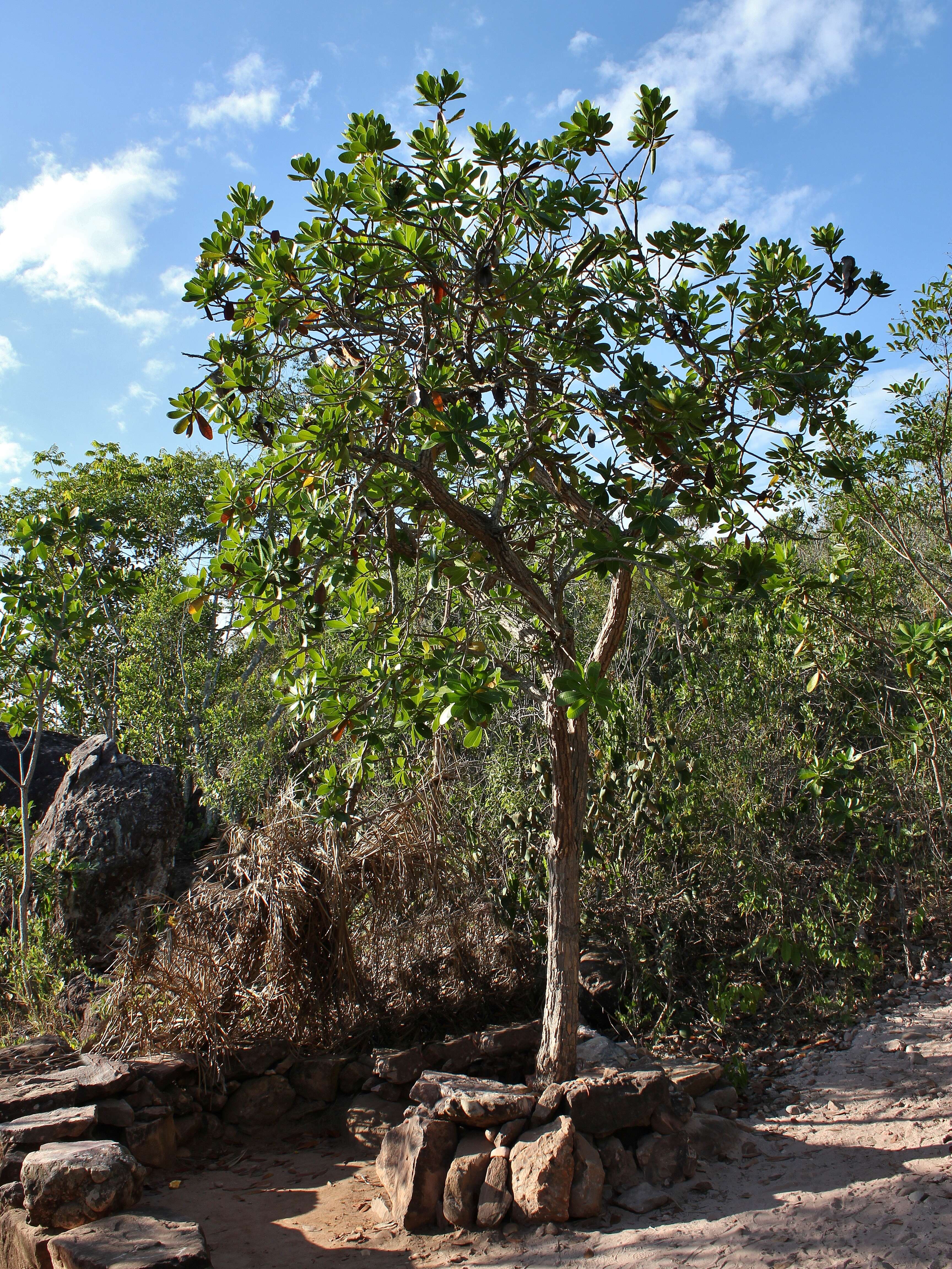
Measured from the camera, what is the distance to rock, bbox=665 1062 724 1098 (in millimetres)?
4535

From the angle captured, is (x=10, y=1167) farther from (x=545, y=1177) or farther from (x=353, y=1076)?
(x=545, y=1177)

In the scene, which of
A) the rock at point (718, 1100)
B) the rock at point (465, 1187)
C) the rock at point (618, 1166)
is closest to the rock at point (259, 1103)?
the rock at point (465, 1187)

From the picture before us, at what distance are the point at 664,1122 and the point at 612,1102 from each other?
0.29m

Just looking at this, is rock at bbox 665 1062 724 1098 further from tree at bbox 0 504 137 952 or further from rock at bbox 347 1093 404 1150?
tree at bbox 0 504 137 952

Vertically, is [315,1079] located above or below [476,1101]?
below

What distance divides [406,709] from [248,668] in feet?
32.4

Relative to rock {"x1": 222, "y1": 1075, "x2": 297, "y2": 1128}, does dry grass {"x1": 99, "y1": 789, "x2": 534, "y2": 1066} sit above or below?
above

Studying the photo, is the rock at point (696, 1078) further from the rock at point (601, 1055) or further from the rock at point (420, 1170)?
the rock at point (420, 1170)

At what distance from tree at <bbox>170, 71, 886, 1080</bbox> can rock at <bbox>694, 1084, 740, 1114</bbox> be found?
84cm

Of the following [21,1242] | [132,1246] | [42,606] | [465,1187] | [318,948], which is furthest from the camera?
[42,606]

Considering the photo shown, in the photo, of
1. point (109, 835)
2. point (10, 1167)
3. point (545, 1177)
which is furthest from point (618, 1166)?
point (109, 835)

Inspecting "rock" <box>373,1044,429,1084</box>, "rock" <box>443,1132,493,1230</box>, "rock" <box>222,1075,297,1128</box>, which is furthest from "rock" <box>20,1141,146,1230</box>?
"rock" <box>373,1044,429,1084</box>

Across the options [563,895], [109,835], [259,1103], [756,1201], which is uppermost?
[109,835]

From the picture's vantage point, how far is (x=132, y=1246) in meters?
3.23
